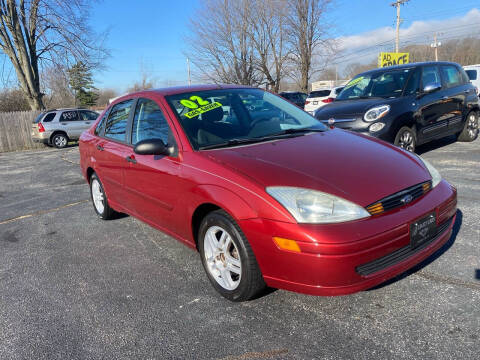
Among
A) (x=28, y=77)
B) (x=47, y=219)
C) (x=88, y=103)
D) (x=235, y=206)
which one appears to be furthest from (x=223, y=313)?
(x=88, y=103)

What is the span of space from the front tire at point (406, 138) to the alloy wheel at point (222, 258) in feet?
15.1

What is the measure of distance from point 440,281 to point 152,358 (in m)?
2.07

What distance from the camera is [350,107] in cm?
683

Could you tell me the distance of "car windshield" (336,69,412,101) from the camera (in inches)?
276

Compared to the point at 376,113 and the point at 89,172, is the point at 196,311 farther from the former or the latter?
the point at 376,113

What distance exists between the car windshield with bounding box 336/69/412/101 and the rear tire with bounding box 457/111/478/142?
2171mm

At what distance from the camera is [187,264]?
3.50 meters

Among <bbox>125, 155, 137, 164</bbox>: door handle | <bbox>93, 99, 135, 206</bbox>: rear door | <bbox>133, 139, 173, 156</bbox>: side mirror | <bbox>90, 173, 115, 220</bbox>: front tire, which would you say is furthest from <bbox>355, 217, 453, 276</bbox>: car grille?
<bbox>90, 173, 115, 220</bbox>: front tire

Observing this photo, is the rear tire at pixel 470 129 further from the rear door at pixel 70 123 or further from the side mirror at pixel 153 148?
the rear door at pixel 70 123

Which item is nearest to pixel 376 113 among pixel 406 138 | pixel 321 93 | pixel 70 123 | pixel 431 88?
pixel 406 138

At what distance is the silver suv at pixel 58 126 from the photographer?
16266 millimetres

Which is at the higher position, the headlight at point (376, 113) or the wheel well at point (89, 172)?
the headlight at point (376, 113)

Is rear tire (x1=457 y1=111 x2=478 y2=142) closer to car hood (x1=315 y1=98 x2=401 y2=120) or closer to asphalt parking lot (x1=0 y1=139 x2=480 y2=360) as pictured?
car hood (x1=315 y1=98 x2=401 y2=120)

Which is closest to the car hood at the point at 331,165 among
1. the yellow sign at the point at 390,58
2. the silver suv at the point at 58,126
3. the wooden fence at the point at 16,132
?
the silver suv at the point at 58,126
